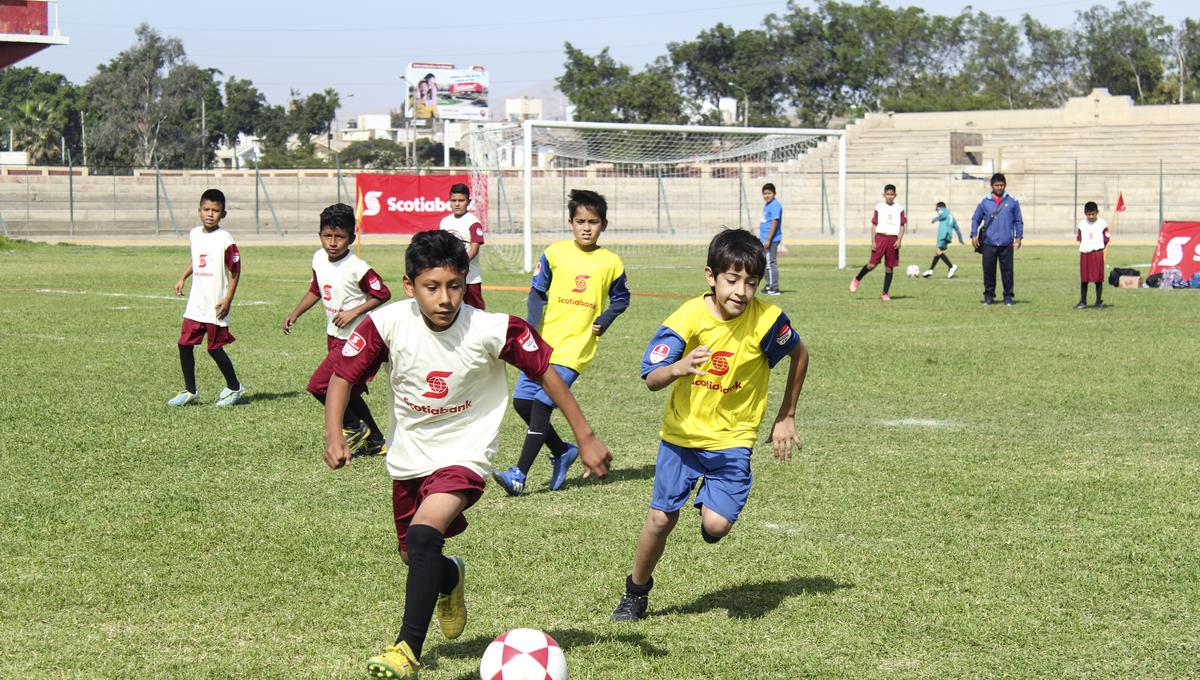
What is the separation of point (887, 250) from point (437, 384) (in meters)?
18.4

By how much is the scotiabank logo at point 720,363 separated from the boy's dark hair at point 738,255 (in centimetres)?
35

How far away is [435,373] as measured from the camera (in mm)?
4934

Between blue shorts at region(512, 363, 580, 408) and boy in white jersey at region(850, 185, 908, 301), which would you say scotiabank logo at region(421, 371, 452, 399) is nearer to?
blue shorts at region(512, 363, 580, 408)

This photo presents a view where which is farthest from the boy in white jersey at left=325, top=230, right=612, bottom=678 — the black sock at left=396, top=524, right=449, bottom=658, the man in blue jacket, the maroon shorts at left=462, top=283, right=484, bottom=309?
the man in blue jacket

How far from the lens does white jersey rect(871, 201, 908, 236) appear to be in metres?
22.9

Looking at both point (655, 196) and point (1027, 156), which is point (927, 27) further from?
point (655, 196)

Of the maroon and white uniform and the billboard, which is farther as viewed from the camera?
the billboard

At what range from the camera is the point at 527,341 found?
4.93 meters

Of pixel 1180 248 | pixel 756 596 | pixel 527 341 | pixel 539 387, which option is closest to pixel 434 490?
pixel 527 341

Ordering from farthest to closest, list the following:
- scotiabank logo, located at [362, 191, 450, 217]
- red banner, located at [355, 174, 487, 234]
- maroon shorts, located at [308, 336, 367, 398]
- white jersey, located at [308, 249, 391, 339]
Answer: scotiabank logo, located at [362, 191, 450, 217] → red banner, located at [355, 174, 487, 234] → white jersey, located at [308, 249, 391, 339] → maroon shorts, located at [308, 336, 367, 398]

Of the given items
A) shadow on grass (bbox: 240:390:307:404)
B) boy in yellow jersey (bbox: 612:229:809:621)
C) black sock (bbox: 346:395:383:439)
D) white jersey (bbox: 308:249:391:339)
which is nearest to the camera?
boy in yellow jersey (bbox: 612:229:809:621)

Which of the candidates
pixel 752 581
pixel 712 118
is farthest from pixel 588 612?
pixel 712 118

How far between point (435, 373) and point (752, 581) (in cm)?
Answer: 199

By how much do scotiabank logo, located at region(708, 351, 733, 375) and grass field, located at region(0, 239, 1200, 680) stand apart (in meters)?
1.01
